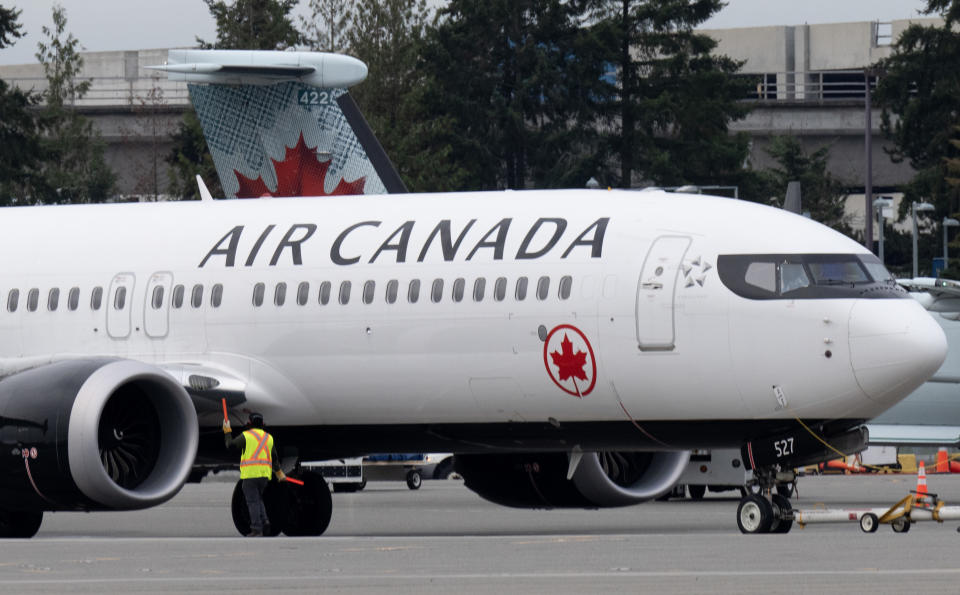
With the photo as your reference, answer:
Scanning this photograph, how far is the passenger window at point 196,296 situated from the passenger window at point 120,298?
93cm

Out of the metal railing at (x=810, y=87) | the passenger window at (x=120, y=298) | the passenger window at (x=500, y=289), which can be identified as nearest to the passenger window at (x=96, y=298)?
the passenger window at (x=120, y=298)

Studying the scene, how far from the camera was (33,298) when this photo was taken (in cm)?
2552

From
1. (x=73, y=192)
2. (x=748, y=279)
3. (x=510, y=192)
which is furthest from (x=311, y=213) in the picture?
(x=73, y=192)

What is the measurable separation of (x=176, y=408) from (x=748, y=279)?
258 inches

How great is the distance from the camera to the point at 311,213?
24781mm

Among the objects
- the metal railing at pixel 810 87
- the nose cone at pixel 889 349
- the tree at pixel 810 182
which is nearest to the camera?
the nose cone at pixel 889 349

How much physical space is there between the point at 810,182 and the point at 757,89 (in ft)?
18.3

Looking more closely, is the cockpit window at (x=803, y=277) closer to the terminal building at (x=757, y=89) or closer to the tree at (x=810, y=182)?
the terminal building at (x=757, y=89)

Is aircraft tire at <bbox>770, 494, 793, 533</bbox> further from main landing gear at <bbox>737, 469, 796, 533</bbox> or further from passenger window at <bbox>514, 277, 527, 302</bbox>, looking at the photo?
passenger window at <bbox>514, 277, 527, 302</bbox>

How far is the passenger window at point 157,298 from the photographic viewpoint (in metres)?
24.7

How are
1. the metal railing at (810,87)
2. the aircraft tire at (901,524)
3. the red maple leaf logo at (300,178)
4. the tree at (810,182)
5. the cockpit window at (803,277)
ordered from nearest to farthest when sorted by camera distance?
the cockpit window at (803,277), the aircraft tire at (901,524), the red maple leaf logo at (300,178), the metal railing at (810,87), the tree at (810,182)

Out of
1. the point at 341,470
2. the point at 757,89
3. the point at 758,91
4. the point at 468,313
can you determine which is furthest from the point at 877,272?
the point at 758,91

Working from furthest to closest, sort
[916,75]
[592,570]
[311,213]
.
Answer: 1. [916,75]
2. [311,213]
3. [592,570]

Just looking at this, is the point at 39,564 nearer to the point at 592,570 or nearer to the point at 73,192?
the point at 592,570
